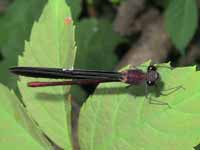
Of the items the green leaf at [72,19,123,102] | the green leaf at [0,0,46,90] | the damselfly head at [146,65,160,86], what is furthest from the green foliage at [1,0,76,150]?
the green leaf at [72,19,123,102]

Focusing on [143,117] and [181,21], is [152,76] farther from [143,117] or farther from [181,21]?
[181,21]

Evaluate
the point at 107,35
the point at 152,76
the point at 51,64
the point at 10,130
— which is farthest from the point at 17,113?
the point at 107,35

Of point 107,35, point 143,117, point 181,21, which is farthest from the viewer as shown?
point 107,35

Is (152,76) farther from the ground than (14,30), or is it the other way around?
(14,30)

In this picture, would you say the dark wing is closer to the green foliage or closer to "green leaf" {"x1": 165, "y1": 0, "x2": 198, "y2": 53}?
the green foliage

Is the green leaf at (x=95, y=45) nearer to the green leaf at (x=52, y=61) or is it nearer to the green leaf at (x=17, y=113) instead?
the green leaf at (x=52, y=61)

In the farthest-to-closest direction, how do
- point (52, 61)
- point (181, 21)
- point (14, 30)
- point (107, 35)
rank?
point (107, 35) → point (14, 30) → point (181, 21) → point (52, 61)

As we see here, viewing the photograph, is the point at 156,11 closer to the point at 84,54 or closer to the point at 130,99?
the point at 84,54

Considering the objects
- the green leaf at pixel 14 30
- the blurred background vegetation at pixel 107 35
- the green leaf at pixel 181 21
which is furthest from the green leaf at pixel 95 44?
the green leaf at pixel 181 21
